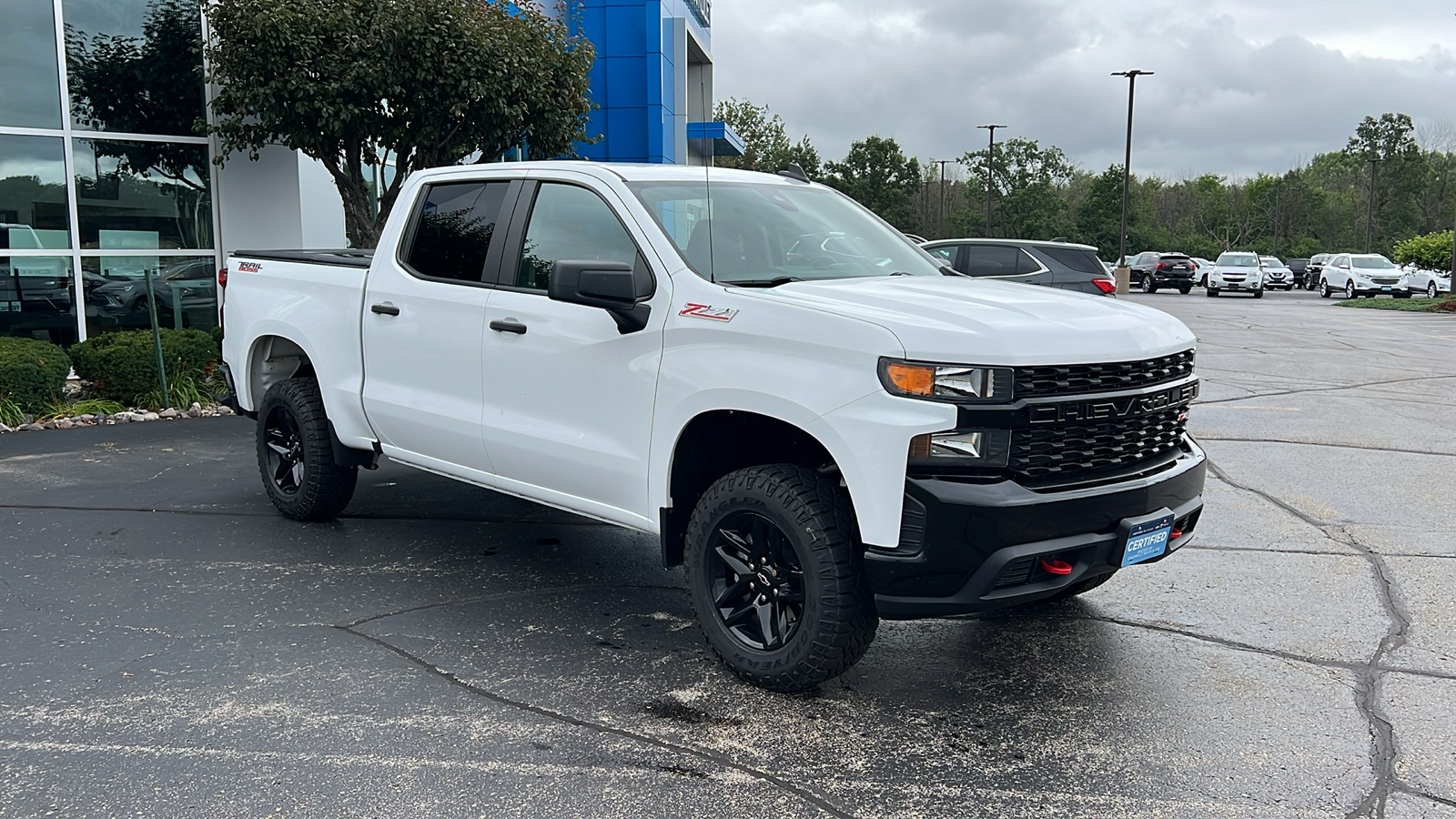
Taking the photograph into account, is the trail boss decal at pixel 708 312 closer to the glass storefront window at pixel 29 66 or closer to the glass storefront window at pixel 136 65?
the glass storefront window at pixel 136 65

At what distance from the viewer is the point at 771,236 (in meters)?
4.90

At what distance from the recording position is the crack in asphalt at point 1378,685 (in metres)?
3.44

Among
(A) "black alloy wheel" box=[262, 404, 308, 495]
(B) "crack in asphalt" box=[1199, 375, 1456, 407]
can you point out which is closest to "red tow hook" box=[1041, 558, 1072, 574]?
(A) "black alloy wheel" box=[262, 404, 308, 495]

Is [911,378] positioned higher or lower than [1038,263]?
lower

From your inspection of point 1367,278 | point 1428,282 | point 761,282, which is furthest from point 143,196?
point 1367,278

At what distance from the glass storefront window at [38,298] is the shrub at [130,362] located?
1.01 metres

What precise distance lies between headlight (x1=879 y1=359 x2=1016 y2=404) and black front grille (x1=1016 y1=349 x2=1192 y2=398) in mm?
71

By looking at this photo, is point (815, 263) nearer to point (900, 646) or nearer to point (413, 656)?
point (900, 646)

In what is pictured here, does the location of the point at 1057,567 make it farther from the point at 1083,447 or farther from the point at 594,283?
the point at 594,283

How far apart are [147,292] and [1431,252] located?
42875 mm

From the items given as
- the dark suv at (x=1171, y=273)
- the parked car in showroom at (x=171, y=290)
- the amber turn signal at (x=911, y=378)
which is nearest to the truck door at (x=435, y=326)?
the amber turn signal at (x=911, y=378)

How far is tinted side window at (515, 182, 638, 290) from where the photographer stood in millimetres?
4785

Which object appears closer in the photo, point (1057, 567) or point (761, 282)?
point (1057, 567)

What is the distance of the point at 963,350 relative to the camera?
3.62 meters
